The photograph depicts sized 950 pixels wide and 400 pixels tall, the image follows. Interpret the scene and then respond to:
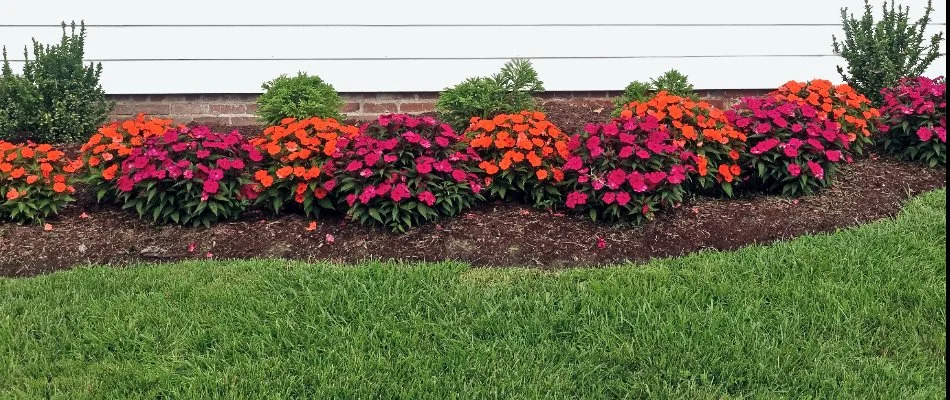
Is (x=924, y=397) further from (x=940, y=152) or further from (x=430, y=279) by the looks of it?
(x=940, y=152)

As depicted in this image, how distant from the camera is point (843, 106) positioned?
5.02 meters

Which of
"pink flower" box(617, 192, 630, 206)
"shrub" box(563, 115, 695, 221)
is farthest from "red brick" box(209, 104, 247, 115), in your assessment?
"pink flower" box(617, 192, 630, 206)

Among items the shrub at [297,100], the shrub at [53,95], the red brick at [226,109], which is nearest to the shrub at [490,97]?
the shrub at [297,100]

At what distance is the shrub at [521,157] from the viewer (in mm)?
4410

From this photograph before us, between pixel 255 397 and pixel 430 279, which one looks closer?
pixel 255 397

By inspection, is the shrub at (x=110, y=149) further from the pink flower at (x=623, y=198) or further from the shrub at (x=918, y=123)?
the shrub at (x=918, y=123)

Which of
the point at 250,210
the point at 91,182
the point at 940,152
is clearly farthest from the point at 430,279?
the point at 940,152

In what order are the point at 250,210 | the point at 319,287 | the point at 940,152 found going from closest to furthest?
the point at 319,287 → the point at 250,210 → the point at 940,152

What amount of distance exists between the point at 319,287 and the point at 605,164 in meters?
1.74

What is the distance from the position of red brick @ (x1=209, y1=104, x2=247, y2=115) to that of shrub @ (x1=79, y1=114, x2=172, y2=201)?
1.86 m

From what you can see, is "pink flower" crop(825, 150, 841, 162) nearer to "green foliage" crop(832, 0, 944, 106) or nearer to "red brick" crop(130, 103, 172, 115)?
"green foliage" crop(832, 0, 944, 106)

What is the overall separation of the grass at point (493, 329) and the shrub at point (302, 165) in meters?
0.66

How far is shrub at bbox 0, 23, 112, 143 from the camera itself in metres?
5.65

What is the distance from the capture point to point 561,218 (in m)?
4.29
